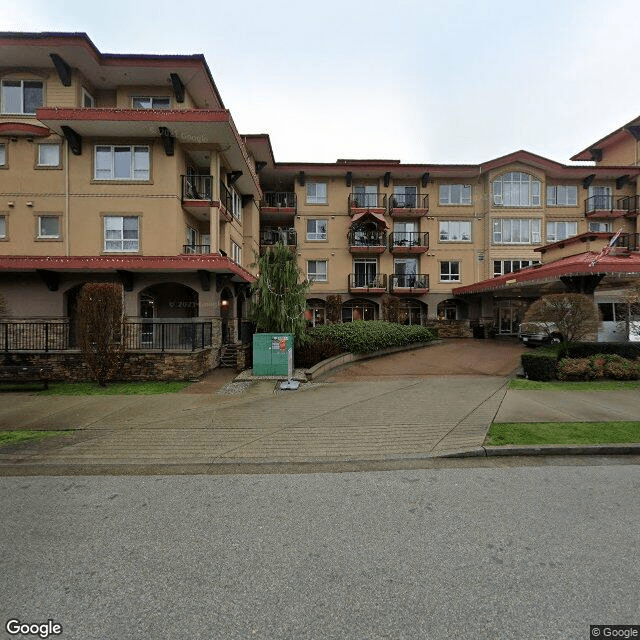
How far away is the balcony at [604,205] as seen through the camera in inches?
1093

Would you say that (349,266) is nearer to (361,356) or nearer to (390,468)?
(361,356)

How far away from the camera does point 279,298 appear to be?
1270 cm

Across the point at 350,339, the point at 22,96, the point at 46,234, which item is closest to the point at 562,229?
the point at 350,339

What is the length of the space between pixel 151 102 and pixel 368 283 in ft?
58.1

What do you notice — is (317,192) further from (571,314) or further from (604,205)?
(604,205)

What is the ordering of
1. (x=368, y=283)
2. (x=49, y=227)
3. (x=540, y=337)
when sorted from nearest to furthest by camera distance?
(x=49, y=227) → (x=540, y=337) → (x=368, y=283)

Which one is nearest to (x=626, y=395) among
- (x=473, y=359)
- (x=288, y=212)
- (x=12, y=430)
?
(x=473, y=359)

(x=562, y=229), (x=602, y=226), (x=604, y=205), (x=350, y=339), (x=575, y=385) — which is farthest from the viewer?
(x=602, y=226)

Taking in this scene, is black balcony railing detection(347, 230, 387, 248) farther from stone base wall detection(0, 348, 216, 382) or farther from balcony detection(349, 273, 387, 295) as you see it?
stone base wall detection(0, 348, 216, 382)

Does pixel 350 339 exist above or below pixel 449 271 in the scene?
A: below

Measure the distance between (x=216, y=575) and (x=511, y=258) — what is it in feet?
99.6

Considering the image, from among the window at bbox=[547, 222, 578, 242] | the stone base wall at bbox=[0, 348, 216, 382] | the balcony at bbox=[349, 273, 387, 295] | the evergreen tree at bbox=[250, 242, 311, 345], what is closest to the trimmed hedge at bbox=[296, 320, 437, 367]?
the evergreen tree at bbox=[250, 242, 311, 345]

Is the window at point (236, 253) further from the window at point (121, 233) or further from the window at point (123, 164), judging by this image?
the window at point (123, 164)

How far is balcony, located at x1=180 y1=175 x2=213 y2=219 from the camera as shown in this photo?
1560 cm
